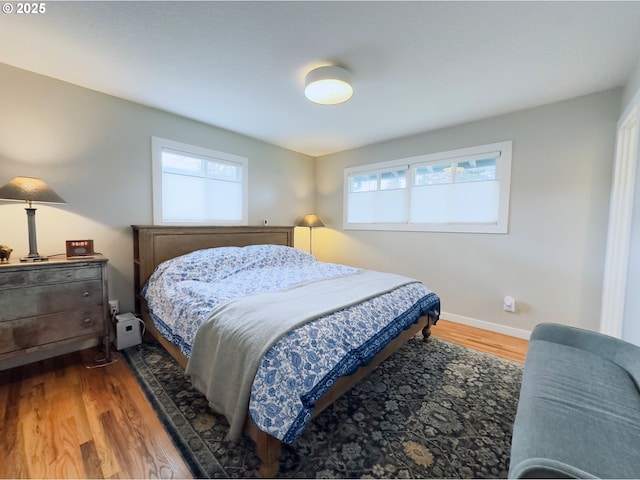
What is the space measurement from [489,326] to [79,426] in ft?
12.0

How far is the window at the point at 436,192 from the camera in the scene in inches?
117

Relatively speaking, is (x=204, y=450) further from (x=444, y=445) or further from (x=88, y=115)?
(x=88, y=115)

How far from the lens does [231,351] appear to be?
140 cm

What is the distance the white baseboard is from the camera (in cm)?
286

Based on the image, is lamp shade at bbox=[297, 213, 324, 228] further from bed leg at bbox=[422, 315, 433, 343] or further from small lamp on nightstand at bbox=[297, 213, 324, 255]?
bed leg at bbox=[422, 315, 433, 343]

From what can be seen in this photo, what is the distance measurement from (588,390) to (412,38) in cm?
215

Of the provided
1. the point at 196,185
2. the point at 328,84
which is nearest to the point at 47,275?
the point at 196,185

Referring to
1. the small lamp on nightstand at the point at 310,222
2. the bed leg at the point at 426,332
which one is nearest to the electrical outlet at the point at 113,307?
the small lamp on nightstand at the point at 310,222

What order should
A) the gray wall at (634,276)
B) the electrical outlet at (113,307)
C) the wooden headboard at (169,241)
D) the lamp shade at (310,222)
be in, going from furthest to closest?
the lamp shade at (310,222) → the wooden headboard at (169,241) → the electrical outlet at (113,307) → the gray wall at (634,276)

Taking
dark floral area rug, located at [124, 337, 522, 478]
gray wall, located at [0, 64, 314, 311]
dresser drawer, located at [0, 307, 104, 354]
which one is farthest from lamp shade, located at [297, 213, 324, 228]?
dresser drawer, located at [0, 307, 104, 354]

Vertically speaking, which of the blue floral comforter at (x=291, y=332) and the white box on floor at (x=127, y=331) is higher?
the blue floral comforter at (x=291, y=332)

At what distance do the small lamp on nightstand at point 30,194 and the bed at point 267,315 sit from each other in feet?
2.33

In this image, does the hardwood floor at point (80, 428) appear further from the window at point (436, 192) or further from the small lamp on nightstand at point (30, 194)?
the window at point (436, 192)

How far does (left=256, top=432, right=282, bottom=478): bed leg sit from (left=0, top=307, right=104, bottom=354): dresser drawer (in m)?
1.84
